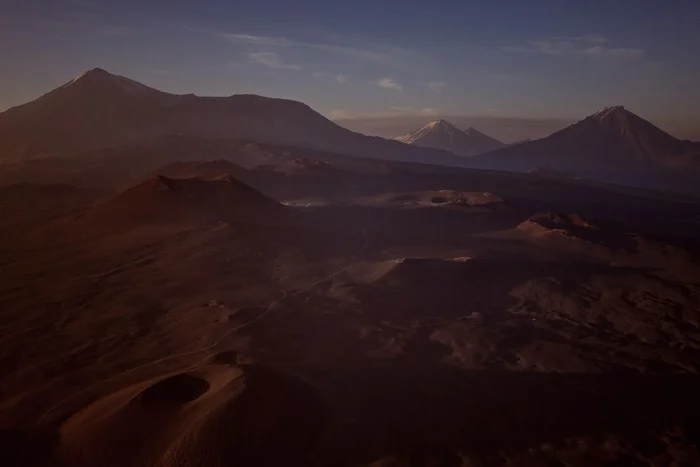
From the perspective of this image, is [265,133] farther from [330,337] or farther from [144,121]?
[330,337]

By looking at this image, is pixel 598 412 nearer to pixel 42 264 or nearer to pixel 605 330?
pixel 605 330

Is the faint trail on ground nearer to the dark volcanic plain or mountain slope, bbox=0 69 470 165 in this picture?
the dark volcanic plain

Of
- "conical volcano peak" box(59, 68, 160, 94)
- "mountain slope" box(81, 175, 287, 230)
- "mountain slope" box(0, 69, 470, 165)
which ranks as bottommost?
"mountain slope" box(81, 175, 287, 230)

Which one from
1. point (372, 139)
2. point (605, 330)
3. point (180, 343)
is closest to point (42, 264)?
point (180, 343)

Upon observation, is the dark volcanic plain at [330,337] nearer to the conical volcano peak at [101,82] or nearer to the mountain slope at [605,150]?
the conical volcano peak at [101,82]

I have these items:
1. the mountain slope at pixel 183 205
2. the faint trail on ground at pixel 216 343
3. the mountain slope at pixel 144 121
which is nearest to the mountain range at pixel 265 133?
the mountain slope at pixel 144 121

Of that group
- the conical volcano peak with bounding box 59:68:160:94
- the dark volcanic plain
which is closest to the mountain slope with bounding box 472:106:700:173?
the conical volcano peak with bounding box 59:68:160:94

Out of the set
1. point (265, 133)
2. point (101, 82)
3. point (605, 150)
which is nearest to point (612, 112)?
point (605, 150)
